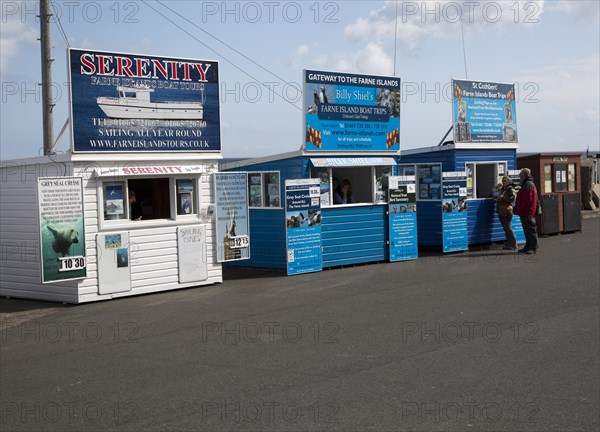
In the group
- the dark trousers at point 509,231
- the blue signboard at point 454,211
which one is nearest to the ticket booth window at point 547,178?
the dark trousers at point 509,231

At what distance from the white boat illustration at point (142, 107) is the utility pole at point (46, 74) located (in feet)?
10.3

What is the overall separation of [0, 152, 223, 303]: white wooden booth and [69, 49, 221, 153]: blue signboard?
0.25m

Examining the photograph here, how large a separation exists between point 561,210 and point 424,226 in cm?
585

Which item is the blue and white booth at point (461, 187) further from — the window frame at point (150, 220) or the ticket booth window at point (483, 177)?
the window frame at point (150, 220)

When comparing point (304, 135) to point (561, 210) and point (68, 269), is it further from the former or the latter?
point (561, 210)

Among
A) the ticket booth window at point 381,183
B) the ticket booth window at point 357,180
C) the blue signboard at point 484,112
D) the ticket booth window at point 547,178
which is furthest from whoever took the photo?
the ticket booth window at point 547,178

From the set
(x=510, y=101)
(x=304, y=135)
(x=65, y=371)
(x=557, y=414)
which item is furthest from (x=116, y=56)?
(x=510, y=101)

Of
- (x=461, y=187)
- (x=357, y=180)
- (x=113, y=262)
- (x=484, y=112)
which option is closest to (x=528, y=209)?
(x=461, y=187)

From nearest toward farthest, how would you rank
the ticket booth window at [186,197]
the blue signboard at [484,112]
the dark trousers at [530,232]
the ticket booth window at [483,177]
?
the ticket booth window at [186,197], the dark trousers at [530,232], the blue signboard at [484,112], the ticket booth window at [483,177]

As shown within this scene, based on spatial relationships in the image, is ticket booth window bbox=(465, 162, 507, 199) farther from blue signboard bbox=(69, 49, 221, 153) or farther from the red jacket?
blue signboard bbox=(69, 49, 221, 153)

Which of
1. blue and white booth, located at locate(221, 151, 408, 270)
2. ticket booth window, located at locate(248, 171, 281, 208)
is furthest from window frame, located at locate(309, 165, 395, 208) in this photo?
ticket booth window, located at locate(248, 171, 281, 208)

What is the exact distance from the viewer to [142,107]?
13773 millimetres

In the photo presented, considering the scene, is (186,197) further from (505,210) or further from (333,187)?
(505,210)

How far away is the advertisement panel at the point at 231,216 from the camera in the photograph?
49.2ft
